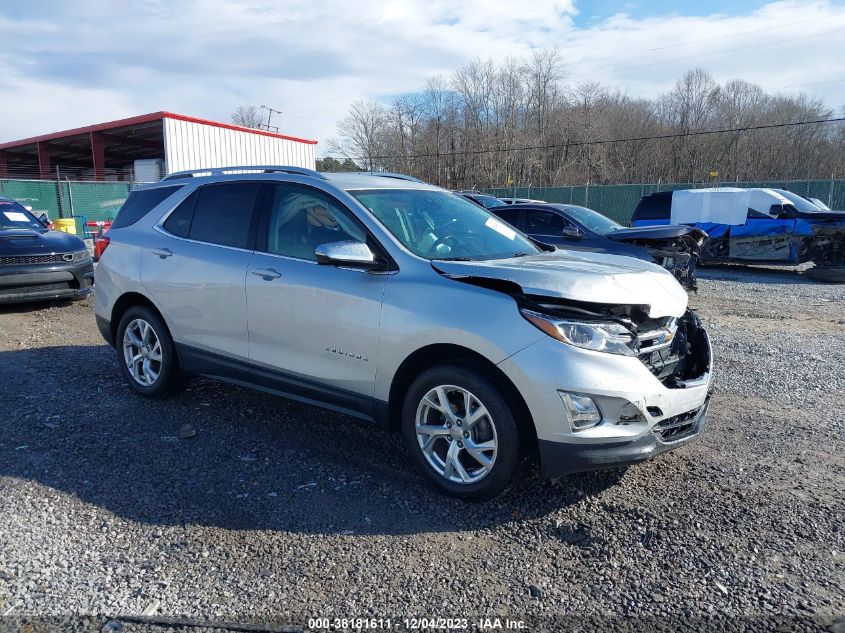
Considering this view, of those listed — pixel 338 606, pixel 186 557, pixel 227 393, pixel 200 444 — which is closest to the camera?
pixel 338 606

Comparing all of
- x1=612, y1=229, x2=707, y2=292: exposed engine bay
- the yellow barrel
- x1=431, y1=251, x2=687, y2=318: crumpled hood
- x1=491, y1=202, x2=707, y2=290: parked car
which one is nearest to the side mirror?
x1=431, y1=251, x2=687, y2=318: crumpled hood

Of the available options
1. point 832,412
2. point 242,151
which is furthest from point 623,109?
point 832,412

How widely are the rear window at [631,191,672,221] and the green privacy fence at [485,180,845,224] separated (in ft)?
38.8

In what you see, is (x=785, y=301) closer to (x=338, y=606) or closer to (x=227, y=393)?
(x=227, y=393)

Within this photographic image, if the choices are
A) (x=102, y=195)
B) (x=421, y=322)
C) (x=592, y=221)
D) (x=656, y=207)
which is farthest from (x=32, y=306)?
(x=102, y=195)

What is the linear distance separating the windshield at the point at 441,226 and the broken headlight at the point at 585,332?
918 millimetres

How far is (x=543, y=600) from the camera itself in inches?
110

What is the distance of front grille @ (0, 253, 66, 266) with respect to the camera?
28.4ft

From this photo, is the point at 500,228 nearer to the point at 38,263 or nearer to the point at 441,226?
the point at 441,226

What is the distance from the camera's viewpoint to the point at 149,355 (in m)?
5.24

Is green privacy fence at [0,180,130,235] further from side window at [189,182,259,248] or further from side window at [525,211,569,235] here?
side window at [189,182,259,248]

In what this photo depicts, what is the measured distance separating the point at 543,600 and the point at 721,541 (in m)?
1.09

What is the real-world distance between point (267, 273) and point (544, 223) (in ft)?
26.9

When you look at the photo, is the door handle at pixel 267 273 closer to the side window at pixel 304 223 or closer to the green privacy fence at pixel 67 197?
the side window at pixel 304 223
